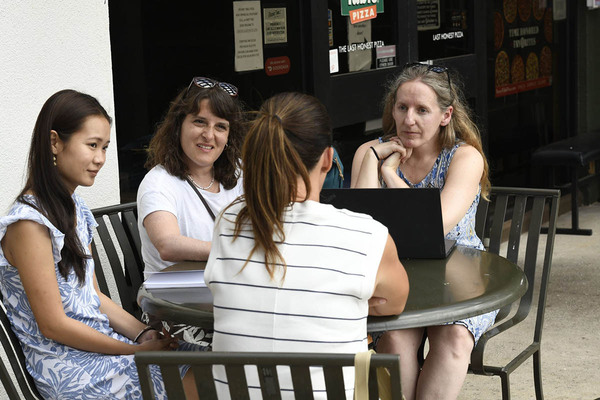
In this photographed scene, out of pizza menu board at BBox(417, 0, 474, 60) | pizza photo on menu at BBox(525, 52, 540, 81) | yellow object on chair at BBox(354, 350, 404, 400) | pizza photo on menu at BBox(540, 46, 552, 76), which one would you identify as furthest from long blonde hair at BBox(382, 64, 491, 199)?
pizza photo on menu at BBox(540, 46, 552, 76)

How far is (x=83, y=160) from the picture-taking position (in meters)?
2.62

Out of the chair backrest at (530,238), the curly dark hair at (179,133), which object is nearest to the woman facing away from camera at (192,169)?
the curly dark hair at (179,133)

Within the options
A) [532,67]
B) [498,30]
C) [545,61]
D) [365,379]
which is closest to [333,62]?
[498,30]

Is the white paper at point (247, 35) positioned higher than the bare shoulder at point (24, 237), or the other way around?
the white paper at point (247, 35)

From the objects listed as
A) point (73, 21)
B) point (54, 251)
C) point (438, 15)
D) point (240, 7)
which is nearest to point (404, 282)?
point (54, 251)

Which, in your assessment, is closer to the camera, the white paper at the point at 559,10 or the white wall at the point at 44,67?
the white wall at the point at 44,67

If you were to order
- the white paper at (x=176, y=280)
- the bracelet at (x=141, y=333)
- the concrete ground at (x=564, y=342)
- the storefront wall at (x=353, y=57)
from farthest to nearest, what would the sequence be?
the storefront wall at (x=353, y=57) < the concrete ground at (x=564, y=342) < the bracelet at (x=141, y=333) < the white paper at (x=176, y=280)

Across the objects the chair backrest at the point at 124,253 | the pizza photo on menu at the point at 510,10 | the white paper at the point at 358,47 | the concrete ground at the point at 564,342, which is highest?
the pizza photo on menu at the point at 510,10

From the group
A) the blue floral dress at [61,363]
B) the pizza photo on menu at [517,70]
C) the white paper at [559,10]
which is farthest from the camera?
the white paper at [559,10]

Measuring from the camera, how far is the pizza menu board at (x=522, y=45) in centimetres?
704

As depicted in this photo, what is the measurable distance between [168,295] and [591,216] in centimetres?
570

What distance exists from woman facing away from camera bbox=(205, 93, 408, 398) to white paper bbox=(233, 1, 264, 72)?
2.58 meters

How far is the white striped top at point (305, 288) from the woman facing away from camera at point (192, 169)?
1.09m

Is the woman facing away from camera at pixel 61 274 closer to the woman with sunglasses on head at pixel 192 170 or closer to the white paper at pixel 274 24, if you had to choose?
the woman with sunglasses on head at pixel 192 170
